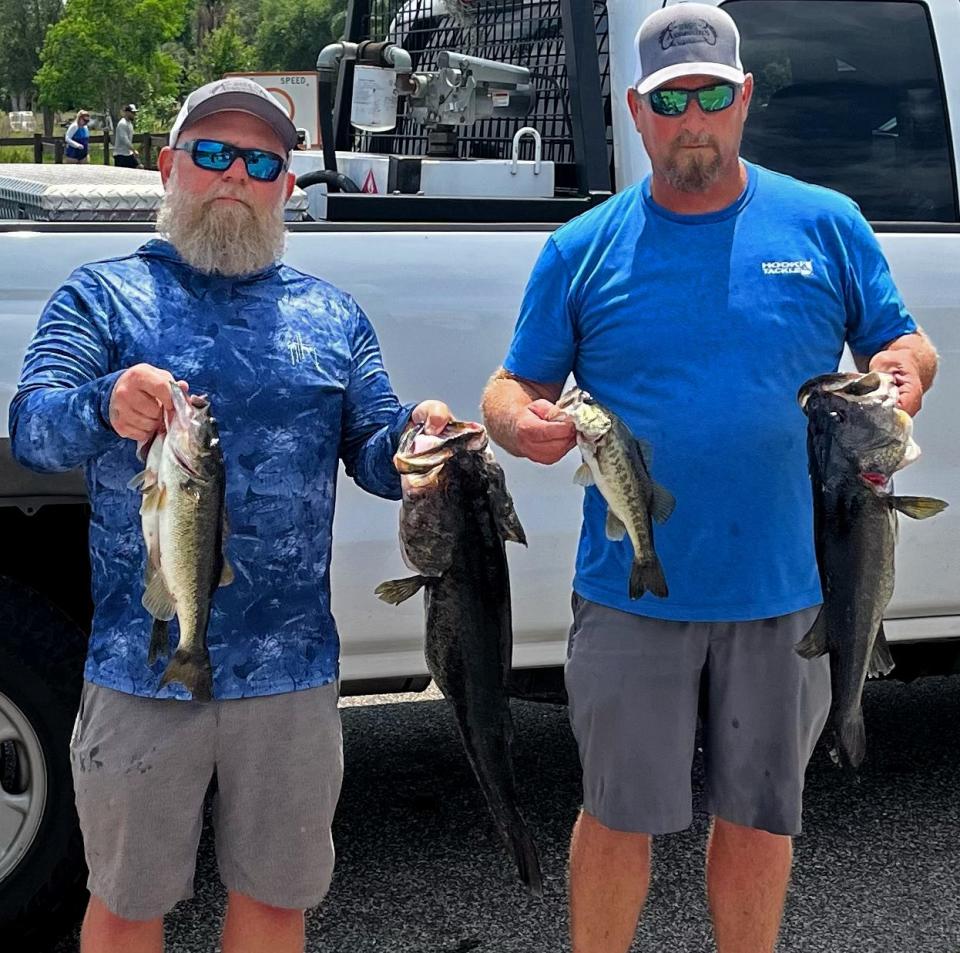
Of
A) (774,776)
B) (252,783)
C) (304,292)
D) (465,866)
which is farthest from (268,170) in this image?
(465,866)

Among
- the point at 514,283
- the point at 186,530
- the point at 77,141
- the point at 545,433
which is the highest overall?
the point at 514,283

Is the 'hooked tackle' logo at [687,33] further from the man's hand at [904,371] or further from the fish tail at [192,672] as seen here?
the fish tail at [192,672]

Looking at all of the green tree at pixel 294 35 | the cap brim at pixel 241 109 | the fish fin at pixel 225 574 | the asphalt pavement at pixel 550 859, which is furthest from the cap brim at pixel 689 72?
the green tree at pixel 294 35

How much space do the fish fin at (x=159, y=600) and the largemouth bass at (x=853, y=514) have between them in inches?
45.7

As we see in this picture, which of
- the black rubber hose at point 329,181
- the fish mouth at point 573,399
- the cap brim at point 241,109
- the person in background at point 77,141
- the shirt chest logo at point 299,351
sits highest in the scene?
the cap brim at point 241,109

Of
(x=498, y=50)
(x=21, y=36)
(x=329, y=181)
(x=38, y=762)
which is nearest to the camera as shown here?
(x=38, y=762)

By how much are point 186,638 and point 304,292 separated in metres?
0.75

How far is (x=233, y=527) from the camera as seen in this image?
291cm

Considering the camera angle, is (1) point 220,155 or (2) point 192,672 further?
(1) point 220,155

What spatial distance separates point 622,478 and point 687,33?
1.00 metres

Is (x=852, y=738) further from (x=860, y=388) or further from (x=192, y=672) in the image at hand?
(x=192, y=672)

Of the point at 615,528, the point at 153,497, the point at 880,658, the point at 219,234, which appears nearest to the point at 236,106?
the point at 219,234

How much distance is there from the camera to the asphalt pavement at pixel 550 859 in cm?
406

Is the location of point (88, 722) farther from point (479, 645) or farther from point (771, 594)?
point (771, 594)
